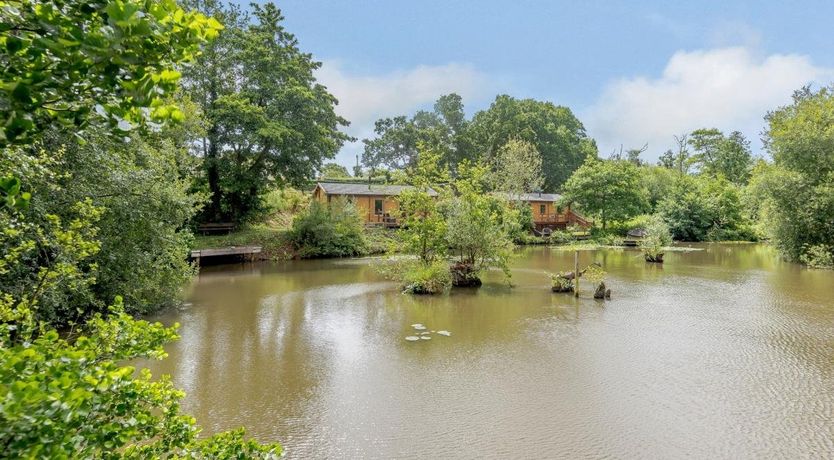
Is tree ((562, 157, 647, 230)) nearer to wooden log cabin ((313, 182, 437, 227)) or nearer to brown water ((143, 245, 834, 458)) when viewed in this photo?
wooden log cabin ((313, 182, 437, 227))

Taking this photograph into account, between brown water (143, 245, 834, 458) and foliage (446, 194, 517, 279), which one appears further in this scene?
foliage (446, 194, 517, 279)

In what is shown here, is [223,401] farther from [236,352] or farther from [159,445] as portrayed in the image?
[159,445]

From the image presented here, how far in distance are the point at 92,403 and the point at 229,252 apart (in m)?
19.0

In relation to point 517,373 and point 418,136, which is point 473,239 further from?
point 418,136

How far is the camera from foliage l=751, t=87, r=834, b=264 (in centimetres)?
1825

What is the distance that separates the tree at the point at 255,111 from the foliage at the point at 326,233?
7.61ft

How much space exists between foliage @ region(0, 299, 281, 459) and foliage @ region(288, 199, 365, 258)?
19221 mm

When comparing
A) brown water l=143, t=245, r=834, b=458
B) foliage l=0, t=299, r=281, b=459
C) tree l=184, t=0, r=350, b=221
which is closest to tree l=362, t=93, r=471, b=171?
tree l=184, t=0, r=350, b=221

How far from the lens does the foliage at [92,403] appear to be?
4.04 feet

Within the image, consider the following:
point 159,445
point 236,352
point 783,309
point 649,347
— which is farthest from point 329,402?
point 783,309

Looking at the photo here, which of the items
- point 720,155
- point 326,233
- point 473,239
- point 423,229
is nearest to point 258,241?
point 326,233

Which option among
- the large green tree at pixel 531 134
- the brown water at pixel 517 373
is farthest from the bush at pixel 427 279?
the large green tree at pixel 531 134

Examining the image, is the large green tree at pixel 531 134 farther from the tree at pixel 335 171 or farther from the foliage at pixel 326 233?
the foliage at pixel 326 233

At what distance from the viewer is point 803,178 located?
18516mm
